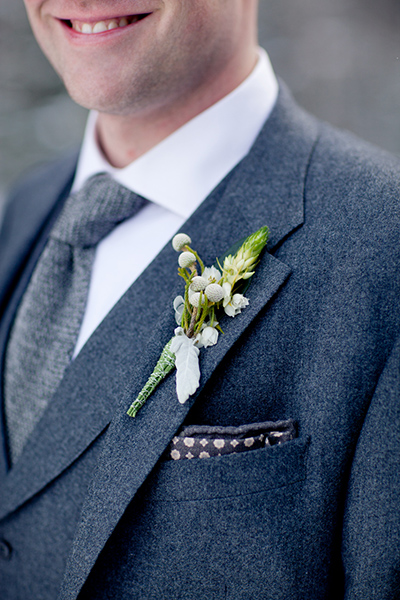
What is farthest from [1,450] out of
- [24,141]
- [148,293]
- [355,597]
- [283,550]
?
[24,141]

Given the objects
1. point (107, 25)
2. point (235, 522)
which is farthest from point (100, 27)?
point (235, 522)

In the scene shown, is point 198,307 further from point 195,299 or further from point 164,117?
point 164,117

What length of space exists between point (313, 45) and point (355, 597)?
145cm

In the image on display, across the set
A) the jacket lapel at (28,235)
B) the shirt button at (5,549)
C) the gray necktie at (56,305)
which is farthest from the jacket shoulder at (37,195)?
the shirt button at (5,549)

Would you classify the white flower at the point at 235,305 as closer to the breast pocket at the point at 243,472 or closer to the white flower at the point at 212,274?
the white flower at the point at 212,274

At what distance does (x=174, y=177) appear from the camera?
926mm

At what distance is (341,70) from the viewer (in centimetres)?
138

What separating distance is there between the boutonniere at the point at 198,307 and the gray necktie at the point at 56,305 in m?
0.28

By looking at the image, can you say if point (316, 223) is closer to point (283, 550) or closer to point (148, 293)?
point (148, 293)

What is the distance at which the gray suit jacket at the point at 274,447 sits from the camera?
683 millimetres

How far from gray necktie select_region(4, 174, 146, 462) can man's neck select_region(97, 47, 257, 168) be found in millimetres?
107

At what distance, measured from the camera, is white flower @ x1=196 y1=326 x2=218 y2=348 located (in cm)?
71

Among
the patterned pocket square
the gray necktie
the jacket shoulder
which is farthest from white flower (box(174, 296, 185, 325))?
the jacket shoulder

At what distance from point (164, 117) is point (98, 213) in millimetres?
257
